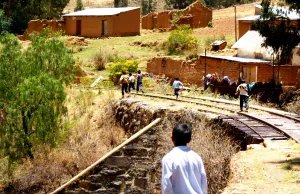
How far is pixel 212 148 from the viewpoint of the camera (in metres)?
17.0

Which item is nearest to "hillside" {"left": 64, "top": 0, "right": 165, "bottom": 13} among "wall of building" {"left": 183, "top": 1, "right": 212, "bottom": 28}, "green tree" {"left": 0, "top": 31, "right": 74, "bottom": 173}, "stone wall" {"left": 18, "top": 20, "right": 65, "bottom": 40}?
"wall of building" {"left": 183, "top": 1, "right": 212, "bottom": 28}

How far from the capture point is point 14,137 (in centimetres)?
2738

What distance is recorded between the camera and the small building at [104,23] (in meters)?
59.5

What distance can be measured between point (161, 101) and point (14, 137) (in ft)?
22.1

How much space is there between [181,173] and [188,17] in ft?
181

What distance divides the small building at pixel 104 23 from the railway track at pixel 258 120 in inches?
1284

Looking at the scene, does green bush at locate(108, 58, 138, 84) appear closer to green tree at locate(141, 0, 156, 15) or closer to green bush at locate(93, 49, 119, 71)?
green bush at locate(93, 49, 119, 71)

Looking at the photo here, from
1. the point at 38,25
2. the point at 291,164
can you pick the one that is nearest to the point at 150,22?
the point at 38,25

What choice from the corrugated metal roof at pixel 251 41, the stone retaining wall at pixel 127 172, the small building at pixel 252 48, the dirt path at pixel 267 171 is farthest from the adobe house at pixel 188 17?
the stone retaining wall at pixel 127 172

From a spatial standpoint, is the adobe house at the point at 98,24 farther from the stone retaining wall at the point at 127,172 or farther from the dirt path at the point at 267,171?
the stone retaining wall at the point at 127,172

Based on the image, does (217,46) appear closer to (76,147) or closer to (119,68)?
(119,68)

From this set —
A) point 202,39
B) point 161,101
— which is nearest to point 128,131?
point 161,101

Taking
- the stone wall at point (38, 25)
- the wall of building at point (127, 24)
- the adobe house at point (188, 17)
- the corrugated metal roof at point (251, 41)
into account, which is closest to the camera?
the corrugated metal roof at point (251, 41)

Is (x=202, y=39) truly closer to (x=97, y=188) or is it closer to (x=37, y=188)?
(x=37, y=188)
